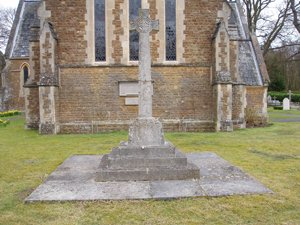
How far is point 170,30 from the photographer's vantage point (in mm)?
17312

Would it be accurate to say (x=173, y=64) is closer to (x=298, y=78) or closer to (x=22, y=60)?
(x=22, y=60)

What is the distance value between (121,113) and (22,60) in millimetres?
20173

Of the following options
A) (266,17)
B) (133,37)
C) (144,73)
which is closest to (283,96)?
(266,17)

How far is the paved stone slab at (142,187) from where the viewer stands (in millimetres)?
5930

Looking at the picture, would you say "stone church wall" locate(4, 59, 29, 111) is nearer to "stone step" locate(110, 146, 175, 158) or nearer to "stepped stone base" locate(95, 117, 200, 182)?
"stepped stone base" locate(95, 117, 200, 182)

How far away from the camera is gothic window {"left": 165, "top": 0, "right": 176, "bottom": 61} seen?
1728cm

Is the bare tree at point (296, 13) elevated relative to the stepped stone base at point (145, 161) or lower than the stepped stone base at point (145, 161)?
elevated

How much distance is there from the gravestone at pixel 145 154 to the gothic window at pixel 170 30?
916cm

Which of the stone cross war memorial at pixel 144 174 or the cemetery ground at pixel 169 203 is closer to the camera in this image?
the cemetery ground at pixel 169 203

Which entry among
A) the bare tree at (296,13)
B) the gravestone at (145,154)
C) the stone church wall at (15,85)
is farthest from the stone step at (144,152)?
the bare tree at (296,13)

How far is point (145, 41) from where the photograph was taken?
8.07 metres

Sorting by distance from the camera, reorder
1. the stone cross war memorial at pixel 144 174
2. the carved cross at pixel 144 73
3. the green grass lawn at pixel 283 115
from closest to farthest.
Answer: the stone cross war memorial at pixel 144 174 < the carved cross at pixel 144 73 < the green grass lawn at pixel 283 115

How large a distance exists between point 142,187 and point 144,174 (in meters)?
0.56

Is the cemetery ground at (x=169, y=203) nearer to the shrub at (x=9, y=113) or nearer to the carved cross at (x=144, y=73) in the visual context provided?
Answer: the carved cross at (x=144, y=73)
